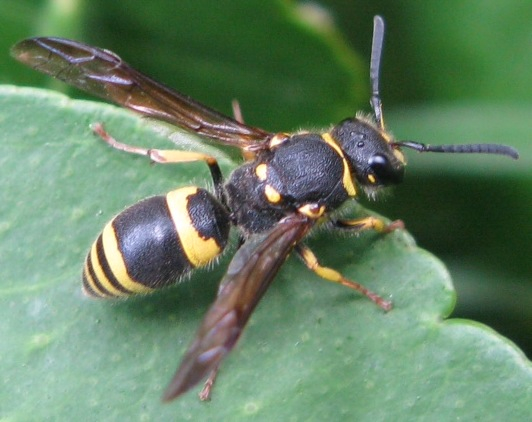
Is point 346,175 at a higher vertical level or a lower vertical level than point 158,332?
higher

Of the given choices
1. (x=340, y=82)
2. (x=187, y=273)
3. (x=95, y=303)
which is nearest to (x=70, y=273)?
(x=95, y=303)

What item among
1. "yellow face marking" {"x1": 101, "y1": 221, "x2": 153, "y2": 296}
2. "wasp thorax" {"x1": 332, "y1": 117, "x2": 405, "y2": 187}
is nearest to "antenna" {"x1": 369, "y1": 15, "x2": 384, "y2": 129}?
"wasp thorax" {"x1": 332, "y1": 117, "x2": 405, "y2": 187}

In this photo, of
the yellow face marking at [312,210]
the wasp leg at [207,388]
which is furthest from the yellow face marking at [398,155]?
the wasp leg at [207,388]

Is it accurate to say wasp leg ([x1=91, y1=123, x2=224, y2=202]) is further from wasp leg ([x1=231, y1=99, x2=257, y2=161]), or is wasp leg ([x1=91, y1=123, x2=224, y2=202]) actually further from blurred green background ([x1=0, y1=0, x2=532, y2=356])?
blurred green background ([x1=0, y1=0, x2=532, y2=356])

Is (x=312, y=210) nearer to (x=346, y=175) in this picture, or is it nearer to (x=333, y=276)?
(x=346, y=175)

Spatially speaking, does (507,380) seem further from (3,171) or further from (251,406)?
(3,171)

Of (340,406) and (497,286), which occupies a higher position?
(340,406)

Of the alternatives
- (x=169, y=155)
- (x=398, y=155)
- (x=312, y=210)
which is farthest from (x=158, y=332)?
(x=398, y=155)

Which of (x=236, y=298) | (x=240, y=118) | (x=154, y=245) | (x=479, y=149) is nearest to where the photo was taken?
(x=236, y=298)
